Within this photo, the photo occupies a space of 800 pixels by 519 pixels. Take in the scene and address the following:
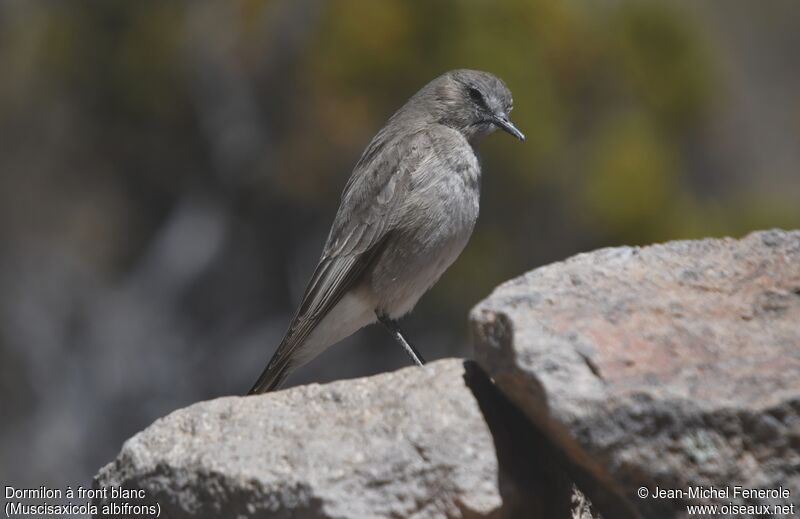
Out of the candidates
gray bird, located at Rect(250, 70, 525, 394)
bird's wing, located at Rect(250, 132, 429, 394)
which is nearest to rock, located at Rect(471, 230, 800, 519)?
gray bird, located at Rect(250, 70, 525, 394)

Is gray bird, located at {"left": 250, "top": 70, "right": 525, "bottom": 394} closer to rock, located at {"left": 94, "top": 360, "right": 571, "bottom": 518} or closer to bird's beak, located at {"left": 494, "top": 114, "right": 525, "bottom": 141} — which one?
bird's beak, located at {"left": 494, "top": 114, "right": 525, "bottom": 141}

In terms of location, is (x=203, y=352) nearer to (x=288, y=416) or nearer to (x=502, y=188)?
(x=502, y=188)

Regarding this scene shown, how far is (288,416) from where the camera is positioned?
348 cm

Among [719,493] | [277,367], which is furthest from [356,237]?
[719,493]

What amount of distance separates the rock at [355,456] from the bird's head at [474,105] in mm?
2323

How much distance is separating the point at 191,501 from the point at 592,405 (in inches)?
51.3

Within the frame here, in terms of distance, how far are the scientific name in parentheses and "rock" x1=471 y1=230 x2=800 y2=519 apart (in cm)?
1

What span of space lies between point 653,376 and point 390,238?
7.80 feet

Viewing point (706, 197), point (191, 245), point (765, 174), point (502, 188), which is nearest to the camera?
point (502, 188)

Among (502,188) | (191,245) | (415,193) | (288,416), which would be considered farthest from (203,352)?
(288,416)

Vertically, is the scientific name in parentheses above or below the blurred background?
above

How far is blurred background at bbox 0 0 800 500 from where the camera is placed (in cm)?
969

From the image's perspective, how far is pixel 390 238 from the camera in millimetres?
5227

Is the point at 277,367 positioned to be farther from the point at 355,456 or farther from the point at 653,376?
the point at 653,376
